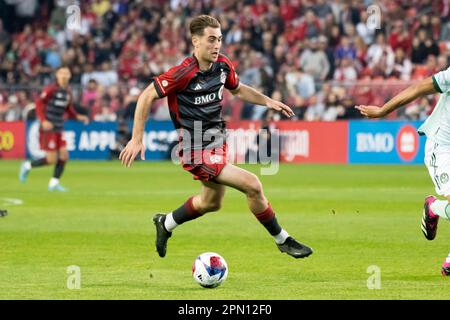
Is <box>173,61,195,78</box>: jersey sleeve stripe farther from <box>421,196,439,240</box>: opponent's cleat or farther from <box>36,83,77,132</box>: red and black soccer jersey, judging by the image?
<box>36,83,77,132</box>: red and black soccer jersey

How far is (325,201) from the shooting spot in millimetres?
17203

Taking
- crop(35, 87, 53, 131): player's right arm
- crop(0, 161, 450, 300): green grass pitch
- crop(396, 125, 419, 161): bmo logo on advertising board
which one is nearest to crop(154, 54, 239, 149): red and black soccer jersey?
crop(0, 161, 450, 300): green grass pitch

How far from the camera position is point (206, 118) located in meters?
9.95

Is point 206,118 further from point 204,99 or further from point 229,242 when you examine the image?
point 229,242

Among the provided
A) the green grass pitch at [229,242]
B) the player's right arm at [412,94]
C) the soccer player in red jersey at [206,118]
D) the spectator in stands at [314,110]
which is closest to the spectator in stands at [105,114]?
the spectator in stands at [314,110]

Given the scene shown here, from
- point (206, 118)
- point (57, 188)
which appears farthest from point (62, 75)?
point (206, 118)

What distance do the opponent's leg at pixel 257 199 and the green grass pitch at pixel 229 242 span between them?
202 millimetres

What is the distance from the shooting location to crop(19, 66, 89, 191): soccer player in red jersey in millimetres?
19770

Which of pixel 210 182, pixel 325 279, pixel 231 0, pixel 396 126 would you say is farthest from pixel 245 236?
pixel 231 0

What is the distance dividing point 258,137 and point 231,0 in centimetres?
621

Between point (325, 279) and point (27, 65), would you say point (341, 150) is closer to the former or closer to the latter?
point (27, 65)

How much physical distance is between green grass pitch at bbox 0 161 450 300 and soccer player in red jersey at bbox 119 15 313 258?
0.60m

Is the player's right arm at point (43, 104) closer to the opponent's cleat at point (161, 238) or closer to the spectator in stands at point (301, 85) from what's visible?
the spectator in stands at point (301, 85)

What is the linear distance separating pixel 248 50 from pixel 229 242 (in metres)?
17.9
